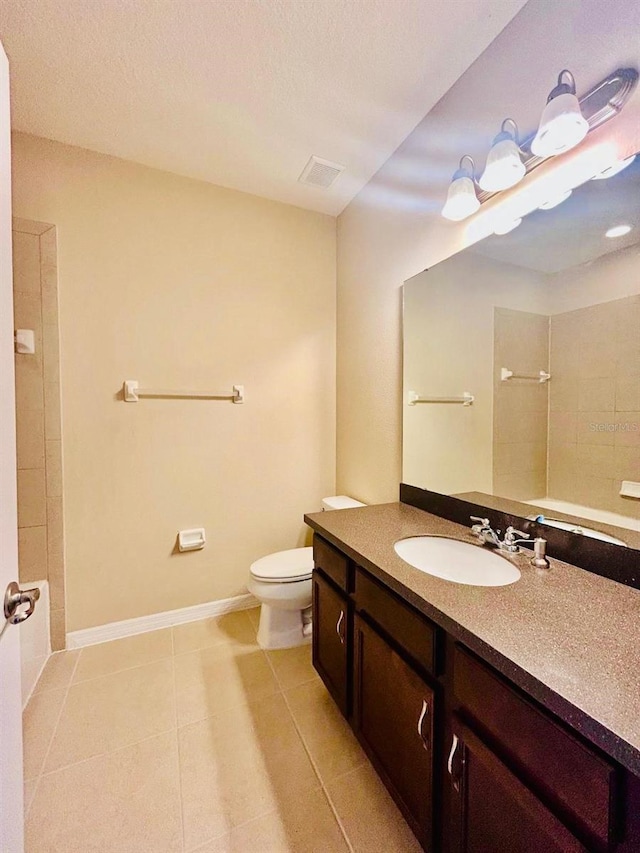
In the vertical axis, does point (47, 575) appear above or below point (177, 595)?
above

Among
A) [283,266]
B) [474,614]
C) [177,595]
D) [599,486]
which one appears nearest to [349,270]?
[283,266]

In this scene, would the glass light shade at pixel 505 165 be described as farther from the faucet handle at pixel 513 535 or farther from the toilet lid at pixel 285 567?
the toilet lid at pixel 285 567

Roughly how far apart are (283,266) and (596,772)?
250 cm

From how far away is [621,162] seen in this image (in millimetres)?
981

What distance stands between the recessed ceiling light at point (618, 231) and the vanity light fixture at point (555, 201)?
0.62 feet

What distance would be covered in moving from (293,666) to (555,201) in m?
2.20

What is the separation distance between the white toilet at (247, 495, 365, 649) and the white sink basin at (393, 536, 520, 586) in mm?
725

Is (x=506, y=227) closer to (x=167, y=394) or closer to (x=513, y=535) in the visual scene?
Result: (x=513, y=535)

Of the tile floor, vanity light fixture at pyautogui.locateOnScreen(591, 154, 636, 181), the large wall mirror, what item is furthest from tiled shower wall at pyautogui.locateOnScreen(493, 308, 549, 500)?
the tile floor

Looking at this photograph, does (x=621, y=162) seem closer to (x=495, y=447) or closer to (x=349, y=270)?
(x=495, y=447)

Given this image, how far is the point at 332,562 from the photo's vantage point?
4.51ft

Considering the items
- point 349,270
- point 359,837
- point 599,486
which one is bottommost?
point 359,837

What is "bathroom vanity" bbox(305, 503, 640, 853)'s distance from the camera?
0.55m

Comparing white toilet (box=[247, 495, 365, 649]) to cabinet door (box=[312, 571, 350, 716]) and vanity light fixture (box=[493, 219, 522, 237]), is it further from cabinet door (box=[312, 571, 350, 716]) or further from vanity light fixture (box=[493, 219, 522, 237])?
vanity light fixture (box=[493, 219, 522, 237])
